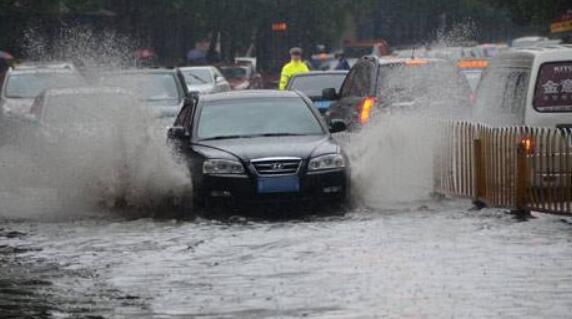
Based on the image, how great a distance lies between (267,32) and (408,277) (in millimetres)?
50941

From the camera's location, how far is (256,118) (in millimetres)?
18688

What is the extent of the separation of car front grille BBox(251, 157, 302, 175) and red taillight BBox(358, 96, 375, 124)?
5.07 meters

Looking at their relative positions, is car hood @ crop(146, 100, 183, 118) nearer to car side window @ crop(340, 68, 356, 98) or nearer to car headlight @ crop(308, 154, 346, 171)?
car side window @ crop(340, 68, 356, 98)

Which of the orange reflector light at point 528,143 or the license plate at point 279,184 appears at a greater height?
the orange reflector light at point 528,143

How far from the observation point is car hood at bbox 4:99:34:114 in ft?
99.2

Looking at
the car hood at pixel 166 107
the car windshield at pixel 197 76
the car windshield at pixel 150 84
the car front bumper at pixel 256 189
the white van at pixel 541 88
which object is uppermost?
the white van at pixel 541 88

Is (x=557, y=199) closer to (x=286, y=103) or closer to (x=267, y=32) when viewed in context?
(x=286, y=103)

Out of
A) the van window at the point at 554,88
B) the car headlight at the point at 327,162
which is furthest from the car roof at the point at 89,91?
the van window at the point at 554,88

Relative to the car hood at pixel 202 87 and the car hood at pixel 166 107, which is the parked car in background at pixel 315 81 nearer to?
the car hood at pixel 166 107

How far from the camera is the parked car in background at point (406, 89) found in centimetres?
2248

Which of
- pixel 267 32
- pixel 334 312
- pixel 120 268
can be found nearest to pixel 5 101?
pixel 120 268

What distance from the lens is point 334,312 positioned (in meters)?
10.6

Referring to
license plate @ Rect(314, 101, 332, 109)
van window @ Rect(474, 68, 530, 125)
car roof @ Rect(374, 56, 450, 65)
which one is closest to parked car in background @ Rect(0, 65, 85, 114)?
license plate @ Rect(314, 101, 332, 109)

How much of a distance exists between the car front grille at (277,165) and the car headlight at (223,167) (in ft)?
0.54
